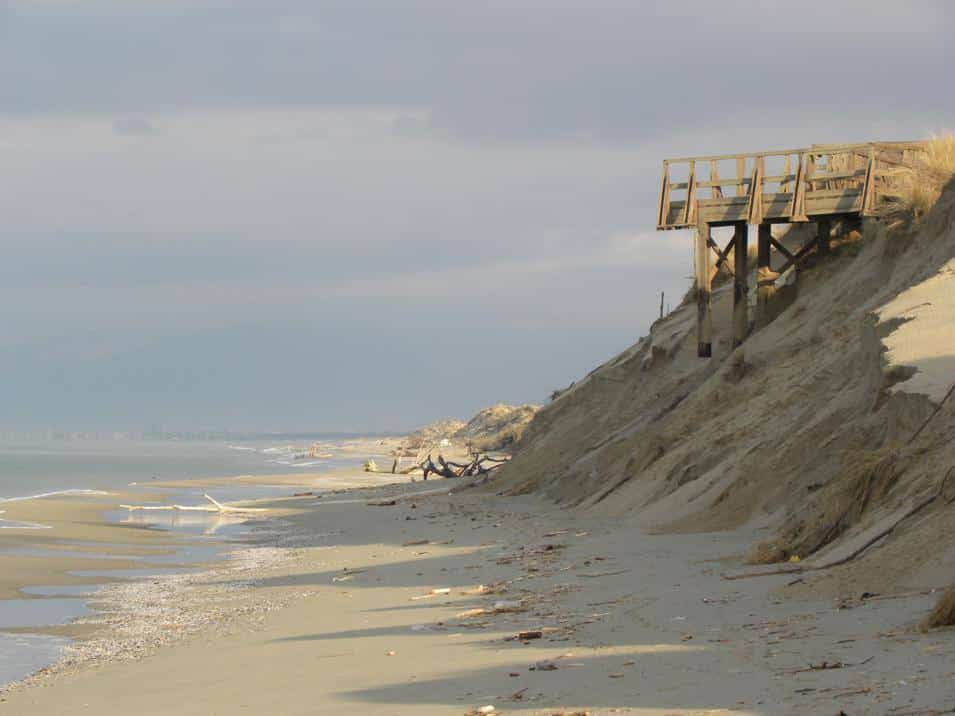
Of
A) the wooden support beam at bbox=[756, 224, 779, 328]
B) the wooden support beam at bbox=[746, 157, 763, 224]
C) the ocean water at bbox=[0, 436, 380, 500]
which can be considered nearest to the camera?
the wooden support beam at bbox=[746, 157, 763, 224]

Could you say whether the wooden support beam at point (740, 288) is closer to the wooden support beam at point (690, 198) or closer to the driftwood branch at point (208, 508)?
the wooden support beam at point (690, 198)

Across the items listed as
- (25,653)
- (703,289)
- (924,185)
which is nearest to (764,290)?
(703,289)

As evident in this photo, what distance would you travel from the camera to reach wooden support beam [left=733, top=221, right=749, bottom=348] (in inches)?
1029

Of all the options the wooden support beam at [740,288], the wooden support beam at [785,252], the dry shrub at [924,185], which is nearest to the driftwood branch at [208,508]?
the wooden support beam at [740,288]

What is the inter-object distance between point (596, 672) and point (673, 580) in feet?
13.3

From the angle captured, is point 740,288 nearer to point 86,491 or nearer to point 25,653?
point 25,653

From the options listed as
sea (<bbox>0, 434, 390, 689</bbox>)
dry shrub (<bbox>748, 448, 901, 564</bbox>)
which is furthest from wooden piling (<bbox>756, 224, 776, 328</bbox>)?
dry shrub (<bbox>748, 448, 901, 564</bbox>)

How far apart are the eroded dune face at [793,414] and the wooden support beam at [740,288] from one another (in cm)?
43

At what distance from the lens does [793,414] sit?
18.6m

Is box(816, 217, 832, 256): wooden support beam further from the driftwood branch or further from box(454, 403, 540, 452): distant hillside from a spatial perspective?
box(454, 403, 540, 452): distant hillside

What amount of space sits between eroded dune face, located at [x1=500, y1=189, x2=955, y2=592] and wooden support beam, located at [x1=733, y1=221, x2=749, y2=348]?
426 millimetres

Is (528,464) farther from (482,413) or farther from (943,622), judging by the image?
(482,413)

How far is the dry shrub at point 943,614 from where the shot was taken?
316 inches

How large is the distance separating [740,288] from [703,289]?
0.71 metres
